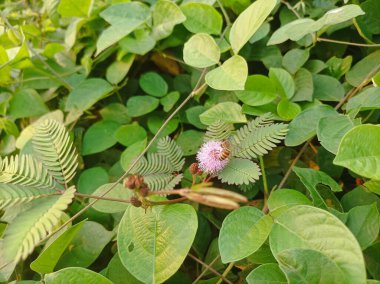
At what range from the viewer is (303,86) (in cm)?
81

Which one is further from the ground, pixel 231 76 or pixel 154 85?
pixel 231 76

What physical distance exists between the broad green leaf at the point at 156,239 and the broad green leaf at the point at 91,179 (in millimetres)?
229

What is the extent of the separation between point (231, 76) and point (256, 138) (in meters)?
0.12

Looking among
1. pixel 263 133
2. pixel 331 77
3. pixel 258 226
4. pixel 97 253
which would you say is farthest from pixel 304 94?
pixel 97 253

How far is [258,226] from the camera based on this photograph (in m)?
0.60

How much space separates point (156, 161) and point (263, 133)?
19 centimetres

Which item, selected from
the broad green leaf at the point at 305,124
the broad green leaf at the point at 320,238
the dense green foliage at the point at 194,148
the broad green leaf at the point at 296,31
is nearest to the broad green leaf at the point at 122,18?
the dense green foliage at the point at 194,148

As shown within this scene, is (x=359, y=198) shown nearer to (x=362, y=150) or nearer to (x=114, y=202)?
(x=362, y=150)

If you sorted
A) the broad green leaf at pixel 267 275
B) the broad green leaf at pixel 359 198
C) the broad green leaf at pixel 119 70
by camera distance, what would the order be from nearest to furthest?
the broad green leaf at pixel 267 275
the broad green leaf at pixel 359 198
the broad green leaf at pixel 119 70

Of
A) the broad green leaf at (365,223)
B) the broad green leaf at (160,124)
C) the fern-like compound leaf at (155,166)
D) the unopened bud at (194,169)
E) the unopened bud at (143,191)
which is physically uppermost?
Result: the unopened bud at (143,191)

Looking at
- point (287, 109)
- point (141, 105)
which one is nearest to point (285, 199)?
point (287, 109)

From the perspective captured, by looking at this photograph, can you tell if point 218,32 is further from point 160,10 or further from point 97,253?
point 97,253

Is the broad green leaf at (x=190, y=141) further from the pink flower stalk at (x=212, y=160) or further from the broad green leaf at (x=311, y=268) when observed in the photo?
the broad green leaf at (x=311, y=268)

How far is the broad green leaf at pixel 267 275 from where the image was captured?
0.56 m
